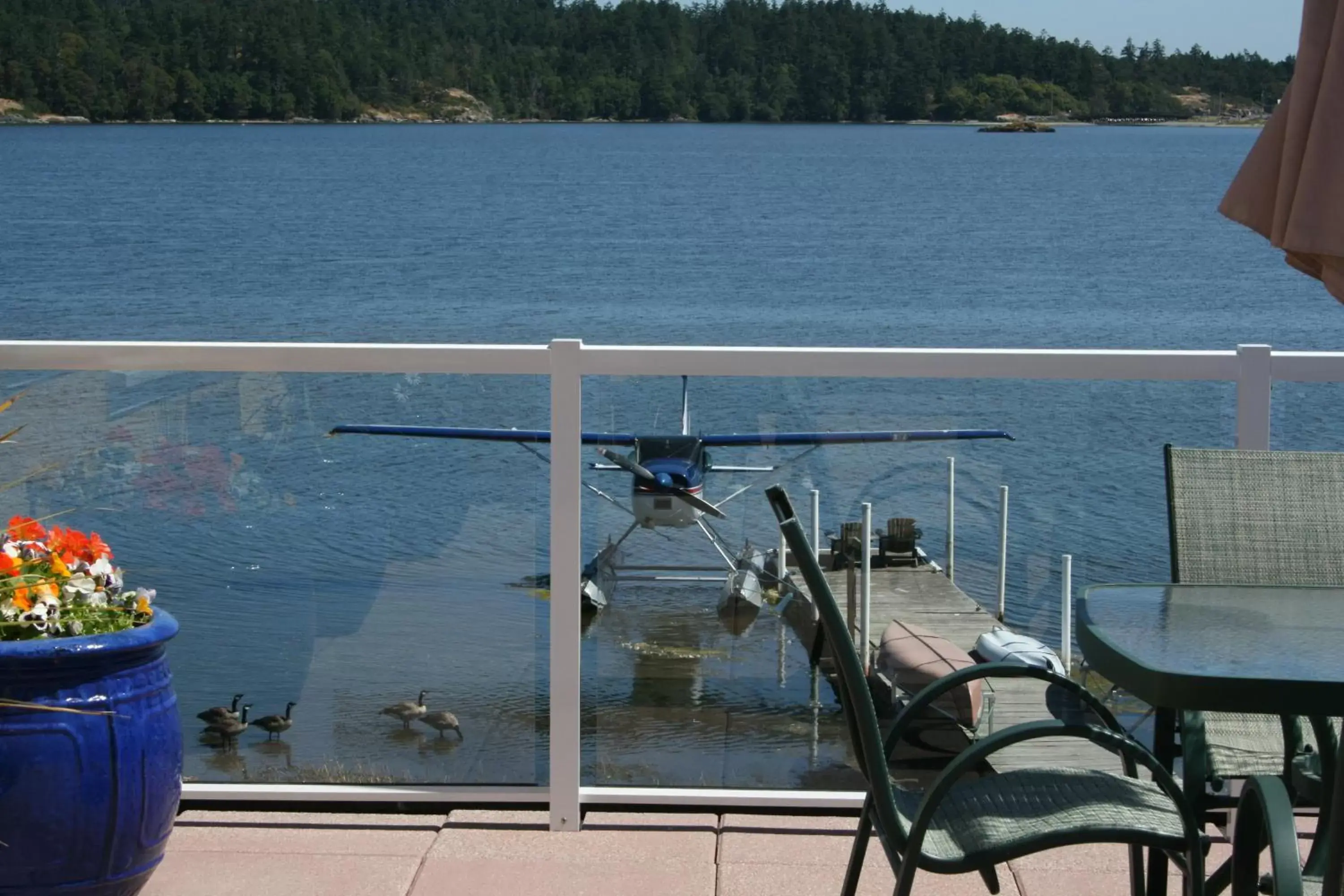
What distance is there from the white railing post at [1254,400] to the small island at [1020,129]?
257 ft

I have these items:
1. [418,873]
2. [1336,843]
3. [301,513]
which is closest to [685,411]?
[301,513]

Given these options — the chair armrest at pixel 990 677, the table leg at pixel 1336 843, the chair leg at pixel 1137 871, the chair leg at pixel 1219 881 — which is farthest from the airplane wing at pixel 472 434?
the table leg at pixel 1336 843

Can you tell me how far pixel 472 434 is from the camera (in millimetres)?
3580

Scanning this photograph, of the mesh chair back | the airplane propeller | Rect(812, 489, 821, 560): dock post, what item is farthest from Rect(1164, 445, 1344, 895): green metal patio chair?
the airplane propeller

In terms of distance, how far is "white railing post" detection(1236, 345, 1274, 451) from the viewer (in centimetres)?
354

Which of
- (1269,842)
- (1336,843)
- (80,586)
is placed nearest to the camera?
(1336,843)

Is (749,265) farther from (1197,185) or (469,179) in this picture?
(1197,185)

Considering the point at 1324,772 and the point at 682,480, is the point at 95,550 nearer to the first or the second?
the point at 682,480

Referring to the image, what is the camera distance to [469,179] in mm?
78375

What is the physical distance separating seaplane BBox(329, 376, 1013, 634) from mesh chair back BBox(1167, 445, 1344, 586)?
1.78ft

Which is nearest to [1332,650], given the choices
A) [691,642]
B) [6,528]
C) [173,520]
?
[691,642]

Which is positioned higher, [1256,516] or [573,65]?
[573,65]

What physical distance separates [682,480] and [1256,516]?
1227 millimetres

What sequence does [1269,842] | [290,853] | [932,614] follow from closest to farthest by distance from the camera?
[1269,842]
[290,853]
[932,614]
